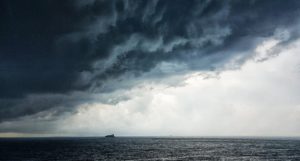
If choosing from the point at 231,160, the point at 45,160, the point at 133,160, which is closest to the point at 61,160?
the point at 45,160

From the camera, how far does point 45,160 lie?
3900 inches

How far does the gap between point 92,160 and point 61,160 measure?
11.0 meters

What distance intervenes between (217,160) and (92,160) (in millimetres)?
38899

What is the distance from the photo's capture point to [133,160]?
3698 inches

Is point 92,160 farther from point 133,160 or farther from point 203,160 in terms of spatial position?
point 203,160

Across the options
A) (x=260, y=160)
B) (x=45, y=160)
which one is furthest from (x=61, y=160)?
(x=260, y=160)

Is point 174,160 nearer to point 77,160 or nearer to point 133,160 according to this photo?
point 133,160

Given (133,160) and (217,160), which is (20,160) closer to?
(133,160)

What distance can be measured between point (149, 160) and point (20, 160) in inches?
1670

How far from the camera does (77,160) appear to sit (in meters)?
97.6

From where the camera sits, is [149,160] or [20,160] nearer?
[149,160]

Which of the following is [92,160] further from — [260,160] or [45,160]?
[260,160]

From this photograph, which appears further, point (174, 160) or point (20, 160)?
point (20, 160)

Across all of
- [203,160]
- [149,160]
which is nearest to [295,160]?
[203,160]
